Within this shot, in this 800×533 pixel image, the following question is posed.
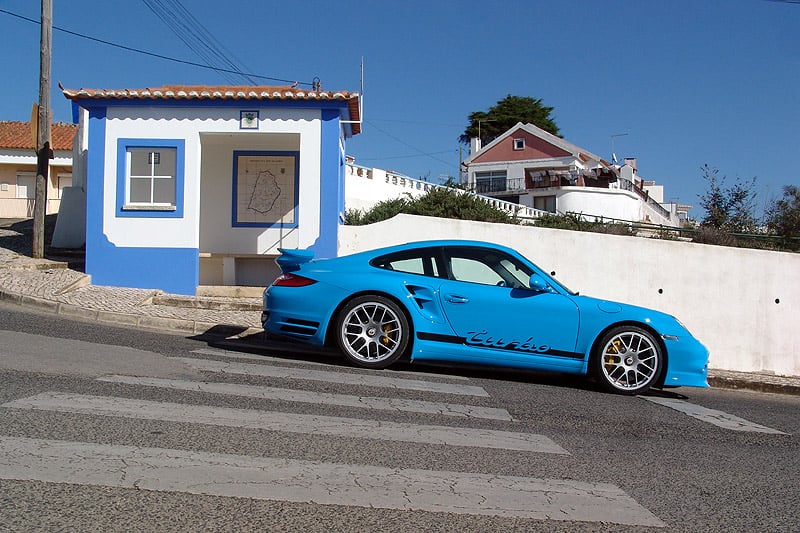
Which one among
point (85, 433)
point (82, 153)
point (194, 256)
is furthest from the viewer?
point (82, 153)

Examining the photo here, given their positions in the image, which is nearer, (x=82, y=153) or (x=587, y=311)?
(x=587, y=311)

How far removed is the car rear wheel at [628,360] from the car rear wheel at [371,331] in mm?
2018

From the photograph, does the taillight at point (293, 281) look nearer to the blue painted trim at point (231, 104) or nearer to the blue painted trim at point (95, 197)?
the blue painted trim at point (231, 104)

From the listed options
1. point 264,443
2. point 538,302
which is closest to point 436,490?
point 264,443

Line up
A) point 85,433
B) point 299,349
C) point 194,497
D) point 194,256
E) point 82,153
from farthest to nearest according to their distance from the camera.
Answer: point 82,153 → point 194,256 → point 299,349 → point 85,433 → point 194,497

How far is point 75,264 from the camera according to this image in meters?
14.0

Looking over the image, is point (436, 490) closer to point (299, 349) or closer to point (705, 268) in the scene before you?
point (299, 349)

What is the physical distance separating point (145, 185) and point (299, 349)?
5.79 m

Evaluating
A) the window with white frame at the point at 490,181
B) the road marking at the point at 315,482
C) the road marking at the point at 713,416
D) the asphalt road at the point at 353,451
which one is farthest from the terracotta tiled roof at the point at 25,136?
the window with white frame at the point at 490,181

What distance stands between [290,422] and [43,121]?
11.1m

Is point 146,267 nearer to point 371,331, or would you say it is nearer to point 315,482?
point 371,331

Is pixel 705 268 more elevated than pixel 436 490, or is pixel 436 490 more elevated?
pixel 705 268

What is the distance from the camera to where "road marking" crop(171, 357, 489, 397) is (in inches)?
271

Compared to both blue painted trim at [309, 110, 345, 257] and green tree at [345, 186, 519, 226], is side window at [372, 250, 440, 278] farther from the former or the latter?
green tree at [345, 186, 519, 226]
